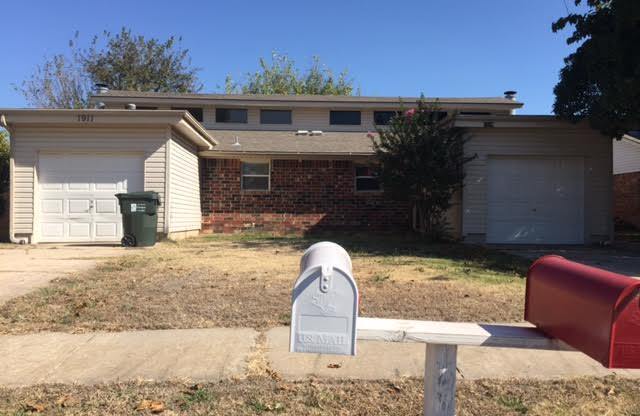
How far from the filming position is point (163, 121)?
1223cm

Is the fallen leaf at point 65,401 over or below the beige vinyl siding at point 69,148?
below

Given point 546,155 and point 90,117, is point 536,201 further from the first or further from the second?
point 90,117

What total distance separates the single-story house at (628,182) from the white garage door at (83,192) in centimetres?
1876

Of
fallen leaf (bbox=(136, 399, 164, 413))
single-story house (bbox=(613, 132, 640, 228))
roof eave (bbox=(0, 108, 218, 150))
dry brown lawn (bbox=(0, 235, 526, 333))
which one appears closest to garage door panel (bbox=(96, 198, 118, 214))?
roof eave (bbox=(0, 108, 218, 150))

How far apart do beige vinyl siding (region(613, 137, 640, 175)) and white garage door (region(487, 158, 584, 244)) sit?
8116 millimetres

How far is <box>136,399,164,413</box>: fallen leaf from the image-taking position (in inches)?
117

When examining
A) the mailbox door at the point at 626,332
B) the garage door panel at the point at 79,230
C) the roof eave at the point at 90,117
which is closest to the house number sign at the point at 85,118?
the roof eave at the point at 90,117

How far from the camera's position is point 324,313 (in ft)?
6.79

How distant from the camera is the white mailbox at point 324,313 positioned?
207 cm

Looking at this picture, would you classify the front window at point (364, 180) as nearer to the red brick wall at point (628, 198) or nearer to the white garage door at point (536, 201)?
the white garage door at point (536, 201)

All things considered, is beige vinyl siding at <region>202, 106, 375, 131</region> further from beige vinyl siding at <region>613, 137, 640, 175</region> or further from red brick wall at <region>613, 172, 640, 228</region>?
red brick wall at <region>613, 172, 640, 228</region>

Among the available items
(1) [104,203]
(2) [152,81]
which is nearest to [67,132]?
(1) [104,203]

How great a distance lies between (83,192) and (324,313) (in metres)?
12.4

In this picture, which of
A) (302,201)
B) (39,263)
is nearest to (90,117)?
(39,263)
